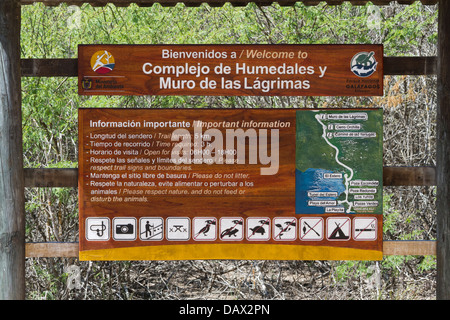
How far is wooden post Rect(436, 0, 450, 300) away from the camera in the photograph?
14.3 feet

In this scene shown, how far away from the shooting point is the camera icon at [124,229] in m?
4.46

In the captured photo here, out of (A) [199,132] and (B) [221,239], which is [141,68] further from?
(B) [221,239]

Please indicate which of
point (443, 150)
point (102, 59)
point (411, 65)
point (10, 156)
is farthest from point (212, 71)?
point (443, 150)

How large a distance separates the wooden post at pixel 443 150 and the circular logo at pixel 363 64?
49cm

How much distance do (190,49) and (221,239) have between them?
148cm

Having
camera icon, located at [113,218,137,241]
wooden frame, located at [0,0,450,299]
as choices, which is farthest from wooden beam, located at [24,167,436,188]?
camera icon, located at [113,218,137,241]

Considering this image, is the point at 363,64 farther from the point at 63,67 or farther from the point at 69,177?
the point at 69,177

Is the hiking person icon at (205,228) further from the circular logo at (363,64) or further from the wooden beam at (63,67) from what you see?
the circular logo at (363,64)

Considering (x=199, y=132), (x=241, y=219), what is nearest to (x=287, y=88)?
(x=199, y=132)

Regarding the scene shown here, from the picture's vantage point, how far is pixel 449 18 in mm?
4344

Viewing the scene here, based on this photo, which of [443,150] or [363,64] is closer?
[443,150]

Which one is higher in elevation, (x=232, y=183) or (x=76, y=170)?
(x=76, y=170)

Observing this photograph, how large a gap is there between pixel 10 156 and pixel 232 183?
169 cm

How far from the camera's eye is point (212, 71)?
4461 millimetres
